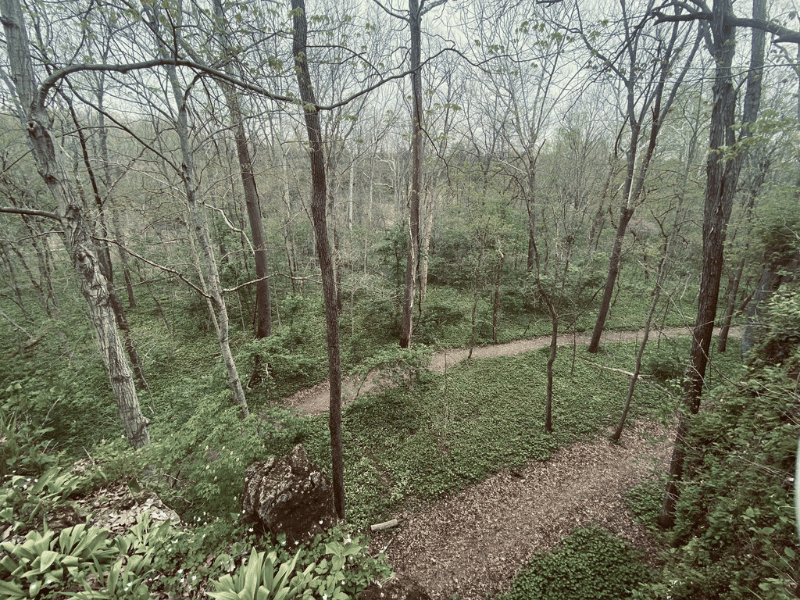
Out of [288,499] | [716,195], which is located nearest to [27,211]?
[288,499]

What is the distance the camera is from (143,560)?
297 centimetres

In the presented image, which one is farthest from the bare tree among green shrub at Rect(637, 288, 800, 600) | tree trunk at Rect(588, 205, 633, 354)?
green shrub at Rect(637, 288, 800, 600)

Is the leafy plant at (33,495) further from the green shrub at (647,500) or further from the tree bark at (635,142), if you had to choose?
the tree bark at (635,142)

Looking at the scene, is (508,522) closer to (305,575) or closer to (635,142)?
(305,575)

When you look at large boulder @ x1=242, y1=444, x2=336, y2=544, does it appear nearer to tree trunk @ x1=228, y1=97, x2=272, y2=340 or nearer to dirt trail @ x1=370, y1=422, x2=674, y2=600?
dirt trail @ x1=370, y1=422, x2=674, y2=600

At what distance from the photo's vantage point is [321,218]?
421 centimetres

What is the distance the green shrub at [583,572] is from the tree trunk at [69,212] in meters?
6.84

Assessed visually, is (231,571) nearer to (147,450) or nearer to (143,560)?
(143,560)

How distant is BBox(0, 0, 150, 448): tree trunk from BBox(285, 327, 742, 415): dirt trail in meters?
3.91

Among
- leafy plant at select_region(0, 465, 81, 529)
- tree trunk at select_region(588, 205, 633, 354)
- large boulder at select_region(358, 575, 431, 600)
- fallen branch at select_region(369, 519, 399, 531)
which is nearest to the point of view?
leafy plant at select_region(0, 465, 81, 529)

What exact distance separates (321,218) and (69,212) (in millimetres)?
3394

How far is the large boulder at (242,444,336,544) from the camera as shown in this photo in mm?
4203

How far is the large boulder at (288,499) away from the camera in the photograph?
4.20 m

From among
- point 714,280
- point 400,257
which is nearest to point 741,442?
point 714,280
